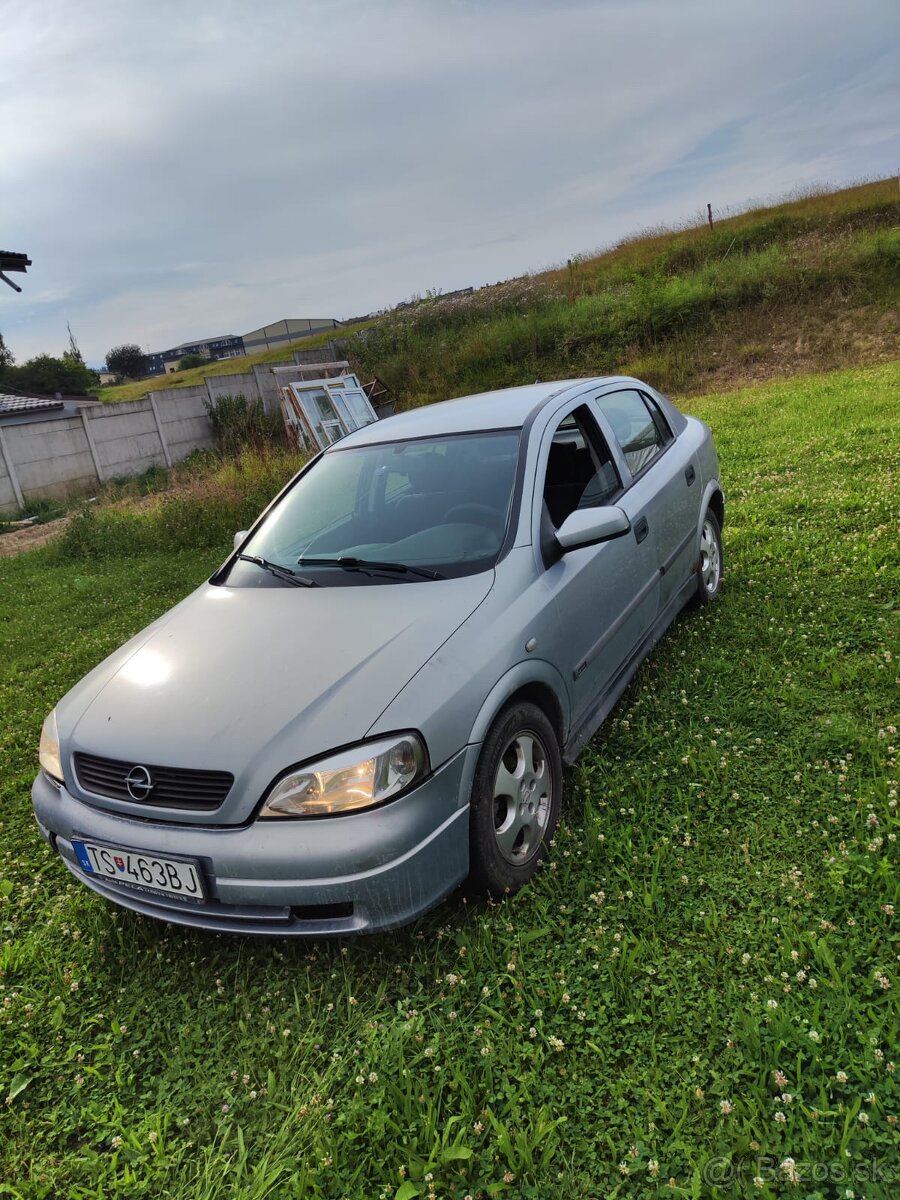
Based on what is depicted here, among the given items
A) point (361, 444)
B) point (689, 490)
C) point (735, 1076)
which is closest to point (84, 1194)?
point (735, 1076)

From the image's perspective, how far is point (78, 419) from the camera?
1609 cm

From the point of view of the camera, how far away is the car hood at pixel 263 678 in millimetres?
2271

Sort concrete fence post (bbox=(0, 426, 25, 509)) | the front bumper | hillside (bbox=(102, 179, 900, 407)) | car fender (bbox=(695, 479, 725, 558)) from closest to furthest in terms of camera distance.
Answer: the front bumper
car fender (bbox=(695, 479, 725, 558))
concrete fence post (bbox=(0, 426, 25, 509))
hillside (bbox=(102, 179, 900, 407))

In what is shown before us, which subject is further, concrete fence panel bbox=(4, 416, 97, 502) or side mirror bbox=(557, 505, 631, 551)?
concrete fence panel bbox=(4, 416, 97, 502)

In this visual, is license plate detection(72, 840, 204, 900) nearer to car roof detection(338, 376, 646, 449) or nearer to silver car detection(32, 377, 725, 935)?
silver car detection(32, 377, 725, 935)

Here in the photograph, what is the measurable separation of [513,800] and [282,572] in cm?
136

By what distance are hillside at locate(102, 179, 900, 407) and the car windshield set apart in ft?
44.8

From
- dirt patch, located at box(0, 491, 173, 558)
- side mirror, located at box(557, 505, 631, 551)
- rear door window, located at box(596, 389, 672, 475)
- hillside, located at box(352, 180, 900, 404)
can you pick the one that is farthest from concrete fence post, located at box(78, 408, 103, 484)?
side mirror, located at box(557, 505, 631, 551)

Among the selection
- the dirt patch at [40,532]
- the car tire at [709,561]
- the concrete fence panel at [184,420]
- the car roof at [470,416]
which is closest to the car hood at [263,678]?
the car roof at [470,416]

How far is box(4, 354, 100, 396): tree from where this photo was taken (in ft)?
160

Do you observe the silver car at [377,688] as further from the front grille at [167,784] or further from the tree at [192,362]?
the tree at [192,362]

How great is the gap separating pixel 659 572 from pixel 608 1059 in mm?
2334

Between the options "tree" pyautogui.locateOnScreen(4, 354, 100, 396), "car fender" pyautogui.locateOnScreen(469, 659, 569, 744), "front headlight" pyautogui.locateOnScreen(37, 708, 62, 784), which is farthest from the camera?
"tree" pyautogui.locateOnScreen(4, 354, 100, 396)

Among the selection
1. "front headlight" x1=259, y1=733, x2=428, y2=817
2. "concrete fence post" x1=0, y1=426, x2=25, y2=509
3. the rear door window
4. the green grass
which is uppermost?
"concrete fence post" x1=0, y1=426, x2=25, y2=509
